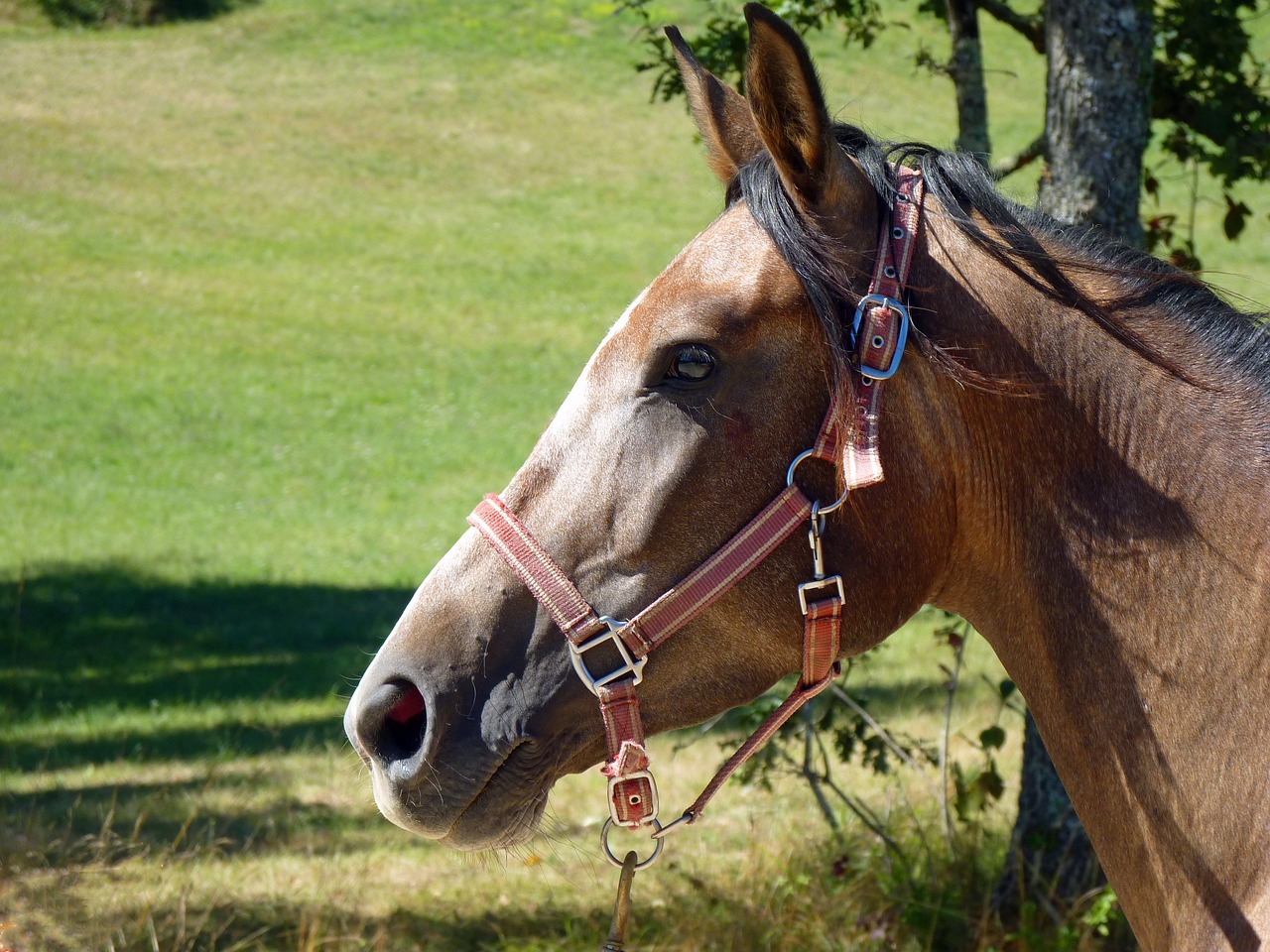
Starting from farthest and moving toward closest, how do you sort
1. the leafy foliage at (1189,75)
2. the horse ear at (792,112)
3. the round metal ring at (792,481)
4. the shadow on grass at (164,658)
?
1. the shadow on grass at (164,658)
2. the leafy foliage at (1189,75)
3. the round metal ring at (792,481)
4. the horse ear at (792,112)

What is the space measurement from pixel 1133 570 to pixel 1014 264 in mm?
511

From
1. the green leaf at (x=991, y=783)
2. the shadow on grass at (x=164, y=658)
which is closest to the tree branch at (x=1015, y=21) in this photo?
the green leaf at (x=991, y=783)

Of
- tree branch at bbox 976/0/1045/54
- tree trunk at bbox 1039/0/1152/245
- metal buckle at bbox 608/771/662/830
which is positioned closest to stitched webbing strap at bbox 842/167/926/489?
metal buckle at bbox 608/771/662/830

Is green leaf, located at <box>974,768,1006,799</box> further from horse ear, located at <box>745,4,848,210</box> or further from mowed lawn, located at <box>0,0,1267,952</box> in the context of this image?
horse ear, located at <box>745,4,848,210</box>

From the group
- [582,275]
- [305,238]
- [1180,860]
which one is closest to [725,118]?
[1180,860]

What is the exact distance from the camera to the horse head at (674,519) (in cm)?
188

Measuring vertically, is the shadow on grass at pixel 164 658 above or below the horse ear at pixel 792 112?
below

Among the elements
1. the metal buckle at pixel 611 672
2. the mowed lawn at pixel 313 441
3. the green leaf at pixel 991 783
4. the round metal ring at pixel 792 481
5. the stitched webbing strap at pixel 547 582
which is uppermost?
the round metal ring at pixel 792 481

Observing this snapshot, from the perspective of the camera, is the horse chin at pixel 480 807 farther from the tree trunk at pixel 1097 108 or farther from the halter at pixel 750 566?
the tree trunk at pixel 1097 108

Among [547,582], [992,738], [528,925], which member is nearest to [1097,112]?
[992,738]

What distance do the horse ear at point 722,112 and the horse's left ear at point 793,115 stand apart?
0.34 meters

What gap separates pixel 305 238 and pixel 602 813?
22046mm

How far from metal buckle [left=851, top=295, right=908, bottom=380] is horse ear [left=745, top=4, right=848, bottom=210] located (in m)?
0.17

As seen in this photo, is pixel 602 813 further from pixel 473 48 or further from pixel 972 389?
pixel 473 48
